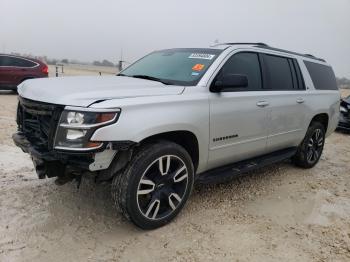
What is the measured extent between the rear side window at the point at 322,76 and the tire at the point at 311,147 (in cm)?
66

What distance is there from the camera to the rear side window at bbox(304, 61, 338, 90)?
6105mm

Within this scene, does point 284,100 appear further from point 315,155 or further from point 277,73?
point 315,155

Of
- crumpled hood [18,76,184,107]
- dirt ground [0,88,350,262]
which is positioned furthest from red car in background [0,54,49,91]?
crumpled hood [18,76,184,107]

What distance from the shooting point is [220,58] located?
4270 millimetres

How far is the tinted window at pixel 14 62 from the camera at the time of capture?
1494cm

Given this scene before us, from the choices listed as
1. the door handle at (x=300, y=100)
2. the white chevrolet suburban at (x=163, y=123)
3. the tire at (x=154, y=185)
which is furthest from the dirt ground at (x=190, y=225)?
the door handle at (x=300, y=100)

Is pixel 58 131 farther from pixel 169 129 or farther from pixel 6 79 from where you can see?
pixel 6 79

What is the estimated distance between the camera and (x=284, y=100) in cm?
512

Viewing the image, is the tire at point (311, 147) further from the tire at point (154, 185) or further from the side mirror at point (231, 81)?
the tire at point (154, 185)

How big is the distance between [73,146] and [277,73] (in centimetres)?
320

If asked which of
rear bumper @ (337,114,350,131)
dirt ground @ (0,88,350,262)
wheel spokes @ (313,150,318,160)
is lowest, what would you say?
rear bumper @ (337,114,350,131)

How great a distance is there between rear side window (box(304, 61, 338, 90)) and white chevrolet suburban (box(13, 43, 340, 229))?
861mm

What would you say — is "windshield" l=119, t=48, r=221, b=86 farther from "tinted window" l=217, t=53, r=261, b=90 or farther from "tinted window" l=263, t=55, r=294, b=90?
"tinted window" l=263, t=55, r=294, b=90

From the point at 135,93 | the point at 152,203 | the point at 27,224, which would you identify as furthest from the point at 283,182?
the point at 27,224
